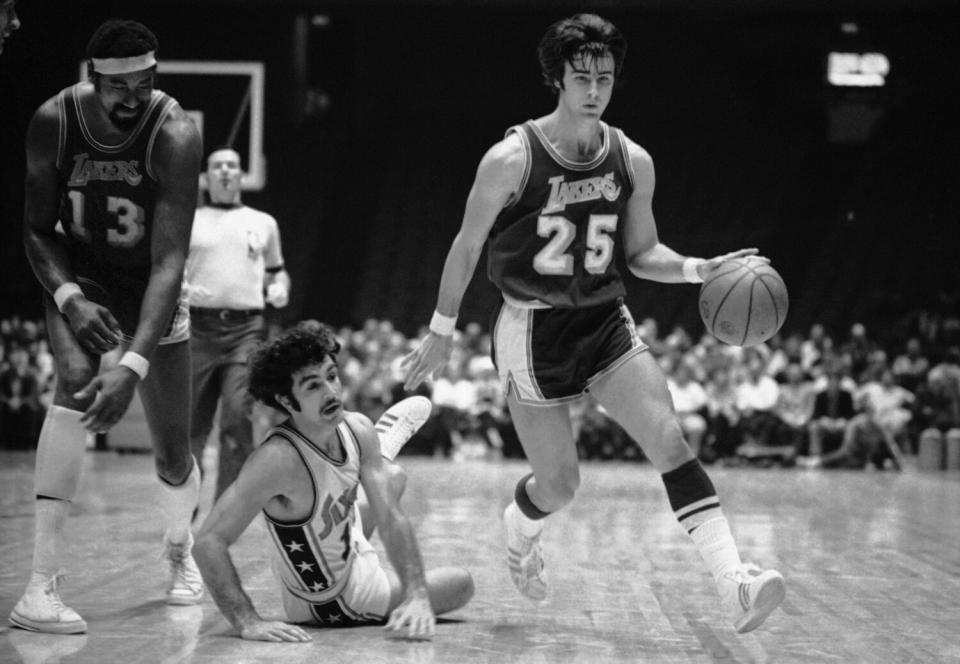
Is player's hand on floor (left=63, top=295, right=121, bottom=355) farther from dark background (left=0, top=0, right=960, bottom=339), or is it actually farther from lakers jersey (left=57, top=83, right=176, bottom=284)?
dark background (left=0, top=0, right=960, bottom=339)

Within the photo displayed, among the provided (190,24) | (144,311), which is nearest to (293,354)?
(144,311)

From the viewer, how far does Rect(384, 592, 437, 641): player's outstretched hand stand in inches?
138

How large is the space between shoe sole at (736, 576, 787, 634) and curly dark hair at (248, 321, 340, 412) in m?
1.40

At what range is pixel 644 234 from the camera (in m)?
4.29

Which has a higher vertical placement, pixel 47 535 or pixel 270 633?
pixel 47 535

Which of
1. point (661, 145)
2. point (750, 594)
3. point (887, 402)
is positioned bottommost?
point (887, 402)

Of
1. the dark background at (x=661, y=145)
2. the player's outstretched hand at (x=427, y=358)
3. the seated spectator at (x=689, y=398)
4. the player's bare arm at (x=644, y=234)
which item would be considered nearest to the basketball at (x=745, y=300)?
the player's bare arm at (x=644, y=234)

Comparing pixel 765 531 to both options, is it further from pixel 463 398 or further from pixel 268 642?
pixel 463 398

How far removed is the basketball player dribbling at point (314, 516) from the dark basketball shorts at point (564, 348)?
59 centimetres

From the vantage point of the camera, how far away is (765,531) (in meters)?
6.80

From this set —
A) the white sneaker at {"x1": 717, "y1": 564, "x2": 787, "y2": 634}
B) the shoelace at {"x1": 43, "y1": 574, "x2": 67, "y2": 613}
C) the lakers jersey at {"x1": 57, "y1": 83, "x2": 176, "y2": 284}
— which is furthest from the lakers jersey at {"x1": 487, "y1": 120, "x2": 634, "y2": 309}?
the shoelace at {"x1": 43, "y1": 574, "x2": 67, "y2": 613}

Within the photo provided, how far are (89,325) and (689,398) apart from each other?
10786 millimetres

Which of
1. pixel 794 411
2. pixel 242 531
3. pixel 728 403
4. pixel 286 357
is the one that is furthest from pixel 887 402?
pixel 242 531

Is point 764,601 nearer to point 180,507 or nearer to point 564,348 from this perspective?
→ point 564,348
